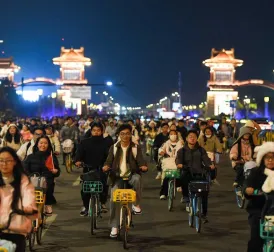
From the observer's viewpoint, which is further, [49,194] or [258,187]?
[49,194]

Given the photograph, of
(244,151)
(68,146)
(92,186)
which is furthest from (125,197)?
(68,146)

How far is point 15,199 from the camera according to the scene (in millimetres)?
5574

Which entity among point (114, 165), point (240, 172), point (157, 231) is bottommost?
point (157, 231)

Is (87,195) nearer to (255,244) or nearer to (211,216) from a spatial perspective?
(211,216)

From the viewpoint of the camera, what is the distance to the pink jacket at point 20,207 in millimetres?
5508

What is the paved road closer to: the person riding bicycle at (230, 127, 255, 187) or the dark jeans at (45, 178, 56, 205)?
the dark jeans at (45, 178, 56, 205)

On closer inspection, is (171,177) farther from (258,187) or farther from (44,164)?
(258,187)

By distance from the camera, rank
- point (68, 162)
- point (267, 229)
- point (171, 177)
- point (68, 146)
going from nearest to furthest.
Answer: point (267, 229)
point (171, 177)
point (68, 146)
point (68, 162)

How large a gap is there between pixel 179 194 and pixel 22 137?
245 inches

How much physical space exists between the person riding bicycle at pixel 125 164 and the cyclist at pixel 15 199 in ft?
13.3

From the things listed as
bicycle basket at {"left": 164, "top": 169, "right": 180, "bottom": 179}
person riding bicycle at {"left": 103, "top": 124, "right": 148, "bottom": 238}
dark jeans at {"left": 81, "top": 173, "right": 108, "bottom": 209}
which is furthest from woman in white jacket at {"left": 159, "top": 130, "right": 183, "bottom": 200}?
person riding bicycle at {"left": 103, "top": 124, "right": 148, "bottom": 238}

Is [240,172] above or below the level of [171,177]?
above

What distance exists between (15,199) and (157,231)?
5300 millimetres

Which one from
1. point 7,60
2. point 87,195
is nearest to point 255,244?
point 87,195
